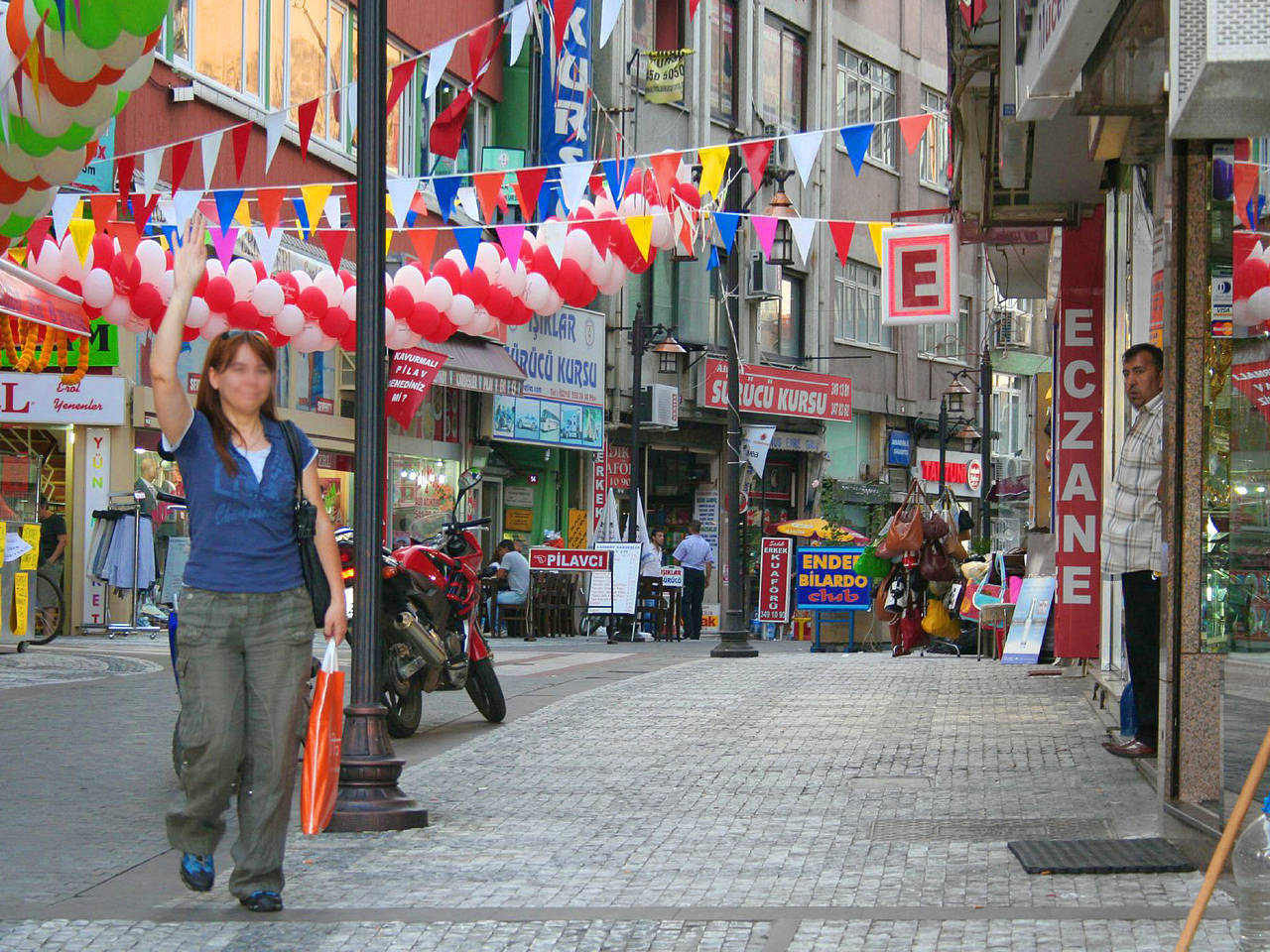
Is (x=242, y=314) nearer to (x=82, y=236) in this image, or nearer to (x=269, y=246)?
(x=269, y=246)

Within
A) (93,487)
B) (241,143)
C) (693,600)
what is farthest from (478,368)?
(241,143)

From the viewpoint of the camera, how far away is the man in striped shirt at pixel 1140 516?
25.7 feet

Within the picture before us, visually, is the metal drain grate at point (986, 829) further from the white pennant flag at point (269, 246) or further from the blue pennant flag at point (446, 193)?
the white pennant flag at point (269, 246)

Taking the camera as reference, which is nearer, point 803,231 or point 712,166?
point 712,166

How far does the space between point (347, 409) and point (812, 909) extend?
845 inches

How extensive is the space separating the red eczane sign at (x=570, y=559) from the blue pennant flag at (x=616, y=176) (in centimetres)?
1051

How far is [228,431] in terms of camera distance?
589cm

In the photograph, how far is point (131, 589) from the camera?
21.2 meters

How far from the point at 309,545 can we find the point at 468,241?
32.1 feet

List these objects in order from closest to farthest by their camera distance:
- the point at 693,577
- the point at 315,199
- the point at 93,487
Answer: the point at 315,199 → the point at 93,487 → the point at 693,577

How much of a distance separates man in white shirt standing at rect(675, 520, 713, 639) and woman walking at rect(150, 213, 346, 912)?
22.1 meters

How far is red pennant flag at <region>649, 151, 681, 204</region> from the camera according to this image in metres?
14.8

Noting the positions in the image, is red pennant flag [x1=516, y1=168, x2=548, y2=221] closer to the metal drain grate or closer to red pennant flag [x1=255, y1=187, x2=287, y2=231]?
red pennant flag [x1=255, y1=187, x2=287, y2=231]

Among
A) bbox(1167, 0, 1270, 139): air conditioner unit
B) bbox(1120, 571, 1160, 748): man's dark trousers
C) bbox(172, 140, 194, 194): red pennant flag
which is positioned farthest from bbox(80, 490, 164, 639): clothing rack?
bbox(1167, 0, 1270, 139): air conditioner unit
